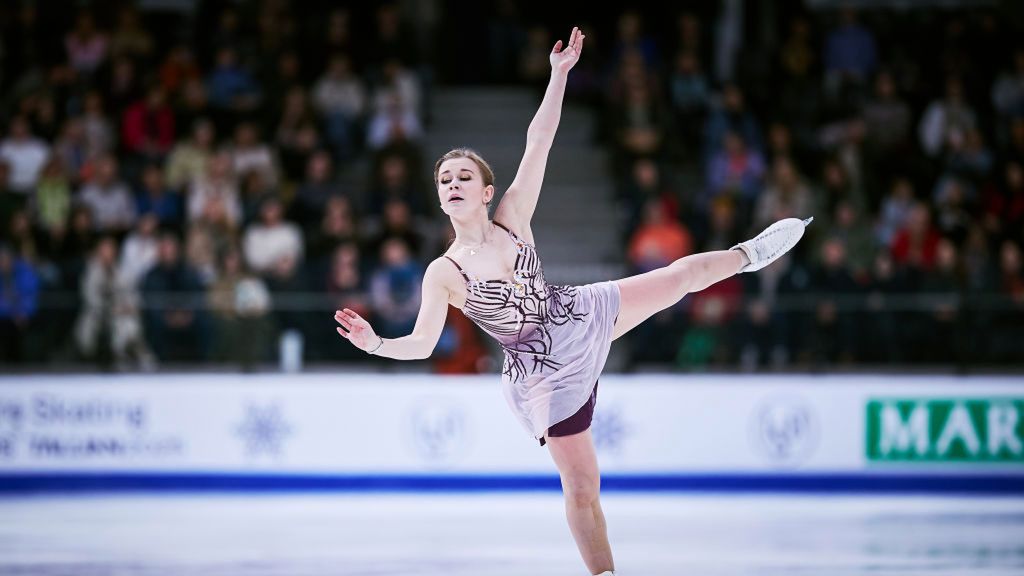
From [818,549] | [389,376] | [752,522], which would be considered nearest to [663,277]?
[818,549]

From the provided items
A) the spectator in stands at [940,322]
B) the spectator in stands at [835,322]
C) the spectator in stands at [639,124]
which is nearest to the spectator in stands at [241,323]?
the spectator in stands at [835,322]

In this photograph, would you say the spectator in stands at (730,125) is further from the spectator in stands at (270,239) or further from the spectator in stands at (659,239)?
the spectator in stands at (270,239)

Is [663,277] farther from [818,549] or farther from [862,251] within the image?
[862,251]

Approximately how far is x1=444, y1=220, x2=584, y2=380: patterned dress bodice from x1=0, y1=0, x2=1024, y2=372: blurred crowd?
14.6 feet

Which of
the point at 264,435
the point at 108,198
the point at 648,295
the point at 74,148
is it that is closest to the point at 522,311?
the point at 648,295

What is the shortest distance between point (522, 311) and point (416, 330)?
49 cm

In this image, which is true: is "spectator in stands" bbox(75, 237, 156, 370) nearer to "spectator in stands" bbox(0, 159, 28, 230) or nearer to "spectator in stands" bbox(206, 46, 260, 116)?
"spectator in stands" bbox(0, 159, 28, 230)

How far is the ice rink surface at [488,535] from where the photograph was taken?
6633 millimetres

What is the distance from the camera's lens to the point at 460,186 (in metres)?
5.55

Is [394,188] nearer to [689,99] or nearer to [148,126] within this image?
[148,126]

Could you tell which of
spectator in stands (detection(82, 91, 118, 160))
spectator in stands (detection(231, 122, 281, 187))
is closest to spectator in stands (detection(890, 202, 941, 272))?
spectator in stands (detection(231, 122, 281, 187))

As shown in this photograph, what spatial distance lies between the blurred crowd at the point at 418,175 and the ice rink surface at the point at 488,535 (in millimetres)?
1229

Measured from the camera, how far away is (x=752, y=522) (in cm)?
856

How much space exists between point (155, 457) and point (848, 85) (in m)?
8.08
